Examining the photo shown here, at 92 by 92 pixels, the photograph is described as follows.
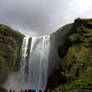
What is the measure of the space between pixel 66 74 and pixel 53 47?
895 inches

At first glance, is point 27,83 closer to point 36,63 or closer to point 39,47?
point 36,63

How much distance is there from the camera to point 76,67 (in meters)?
36.7

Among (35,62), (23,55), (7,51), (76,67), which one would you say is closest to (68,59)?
(76,67)

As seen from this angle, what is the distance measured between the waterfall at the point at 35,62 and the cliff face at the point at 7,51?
3.00 meters

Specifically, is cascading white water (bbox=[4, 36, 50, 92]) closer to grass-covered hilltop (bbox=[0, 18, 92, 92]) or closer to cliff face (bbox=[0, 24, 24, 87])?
cliff face (bbox=[0, 24, 24, 87])

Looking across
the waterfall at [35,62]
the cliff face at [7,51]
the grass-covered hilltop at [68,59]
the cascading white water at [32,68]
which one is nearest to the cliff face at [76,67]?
the grass-covered hilltop at [68,59]

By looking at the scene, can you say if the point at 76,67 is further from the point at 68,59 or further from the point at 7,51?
the point at 7,51

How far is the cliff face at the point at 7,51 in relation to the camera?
54812mm

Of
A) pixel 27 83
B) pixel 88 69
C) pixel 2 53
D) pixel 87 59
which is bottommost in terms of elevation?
pixel 27 83

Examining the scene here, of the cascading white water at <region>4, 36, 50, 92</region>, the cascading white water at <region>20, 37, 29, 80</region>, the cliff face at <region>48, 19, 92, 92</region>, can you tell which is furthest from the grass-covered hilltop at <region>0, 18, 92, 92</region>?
the cascading white water at <region>4, 36, 50, 92</region>

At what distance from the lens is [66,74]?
3644 centimetres

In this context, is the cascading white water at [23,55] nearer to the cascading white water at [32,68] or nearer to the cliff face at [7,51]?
the cascading white water at [32,68]

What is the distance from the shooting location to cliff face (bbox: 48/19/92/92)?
3212 centimetres

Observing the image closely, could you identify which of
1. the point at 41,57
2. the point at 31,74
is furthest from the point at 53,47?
the point at 31,74
